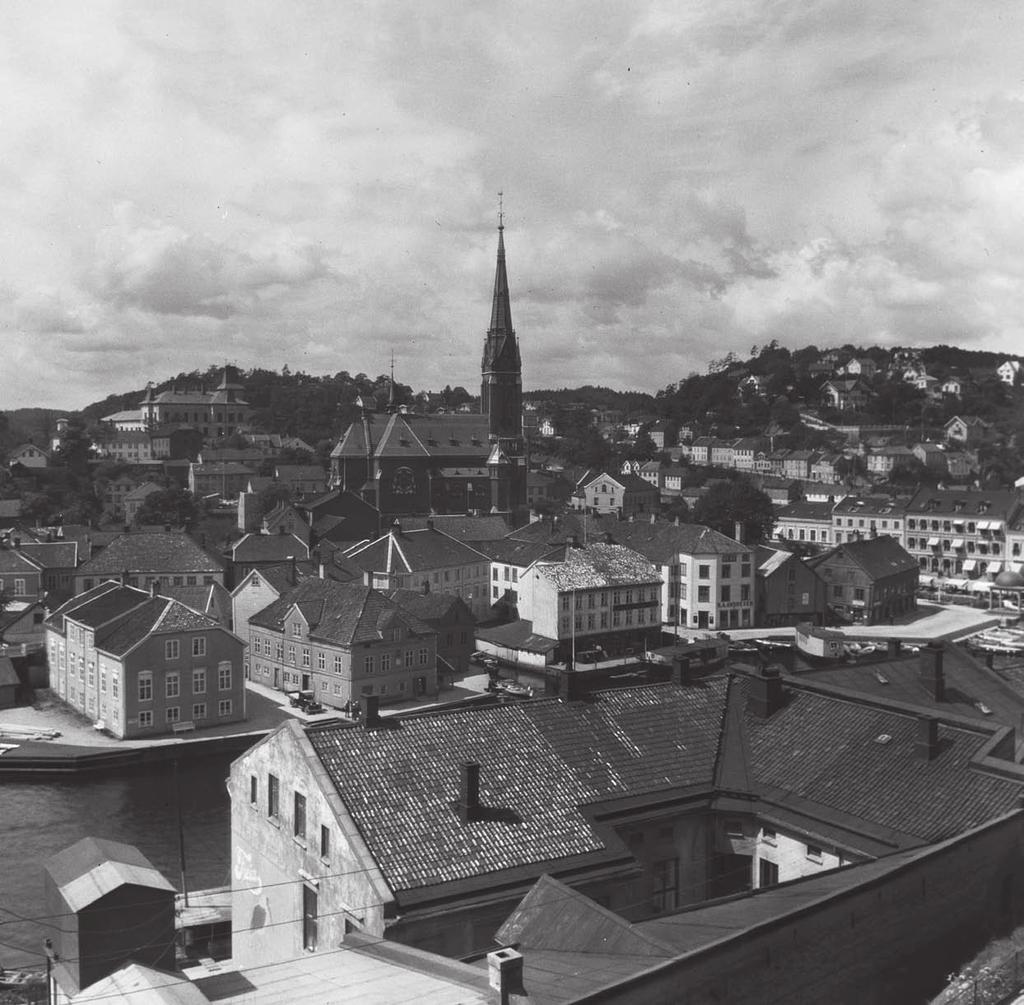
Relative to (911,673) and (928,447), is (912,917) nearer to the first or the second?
(911,673)

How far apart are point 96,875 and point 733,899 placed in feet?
30.1

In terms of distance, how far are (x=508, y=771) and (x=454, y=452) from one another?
8889 centimetres

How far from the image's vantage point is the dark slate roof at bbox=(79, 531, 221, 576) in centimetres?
6319

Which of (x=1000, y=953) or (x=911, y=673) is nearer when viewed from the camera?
(x=1000, y=953)

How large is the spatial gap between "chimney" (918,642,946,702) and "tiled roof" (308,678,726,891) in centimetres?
743

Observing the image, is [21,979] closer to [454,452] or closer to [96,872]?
[96,872]

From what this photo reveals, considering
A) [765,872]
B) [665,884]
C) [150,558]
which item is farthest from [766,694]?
[150,558]

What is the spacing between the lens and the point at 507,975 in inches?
457

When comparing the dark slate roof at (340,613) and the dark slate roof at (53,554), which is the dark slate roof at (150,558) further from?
the dark slate roof at (340,613)

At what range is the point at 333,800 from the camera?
57.3 feet

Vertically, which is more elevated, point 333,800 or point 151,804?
point 333,800

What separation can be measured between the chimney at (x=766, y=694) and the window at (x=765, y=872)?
350cm

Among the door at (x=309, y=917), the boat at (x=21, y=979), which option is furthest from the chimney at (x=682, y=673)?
the boat at (x=21, y=979)


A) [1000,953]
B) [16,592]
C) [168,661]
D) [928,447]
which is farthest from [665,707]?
[928,447]
